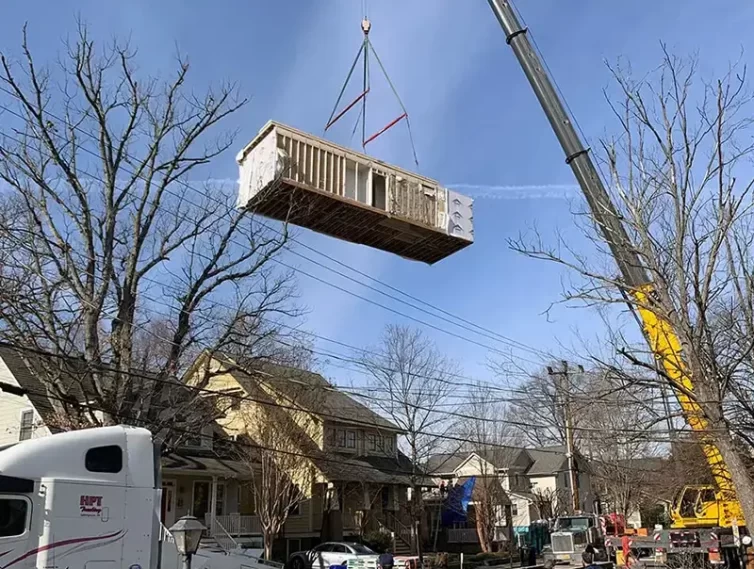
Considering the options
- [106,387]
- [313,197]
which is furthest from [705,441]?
[106,387]

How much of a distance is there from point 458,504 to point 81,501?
1359 inches

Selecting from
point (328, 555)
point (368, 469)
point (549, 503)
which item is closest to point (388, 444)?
point (368, 469)

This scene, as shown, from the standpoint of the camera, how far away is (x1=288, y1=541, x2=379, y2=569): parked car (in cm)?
2514

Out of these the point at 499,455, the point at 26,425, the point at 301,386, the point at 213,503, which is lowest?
the point at 213,503

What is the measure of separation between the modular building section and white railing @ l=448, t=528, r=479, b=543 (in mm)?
30306

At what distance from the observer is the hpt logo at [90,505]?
31.2ft

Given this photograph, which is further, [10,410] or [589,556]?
[10,410]

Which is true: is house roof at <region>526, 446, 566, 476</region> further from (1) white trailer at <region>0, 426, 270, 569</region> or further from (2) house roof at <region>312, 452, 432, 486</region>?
(1) white trailer at <region>0, 426, 270, 569</region>

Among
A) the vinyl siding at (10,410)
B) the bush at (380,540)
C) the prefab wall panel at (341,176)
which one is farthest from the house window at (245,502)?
the prefab wall panel at (341,176)

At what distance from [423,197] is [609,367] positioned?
4808mm

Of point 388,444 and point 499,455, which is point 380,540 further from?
point 499,455

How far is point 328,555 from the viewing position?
25531mm

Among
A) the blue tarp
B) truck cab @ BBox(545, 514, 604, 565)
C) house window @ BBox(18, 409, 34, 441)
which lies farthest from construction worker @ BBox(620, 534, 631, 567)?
the blue tarp

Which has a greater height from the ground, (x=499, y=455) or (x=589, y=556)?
(x=499, y=455)
